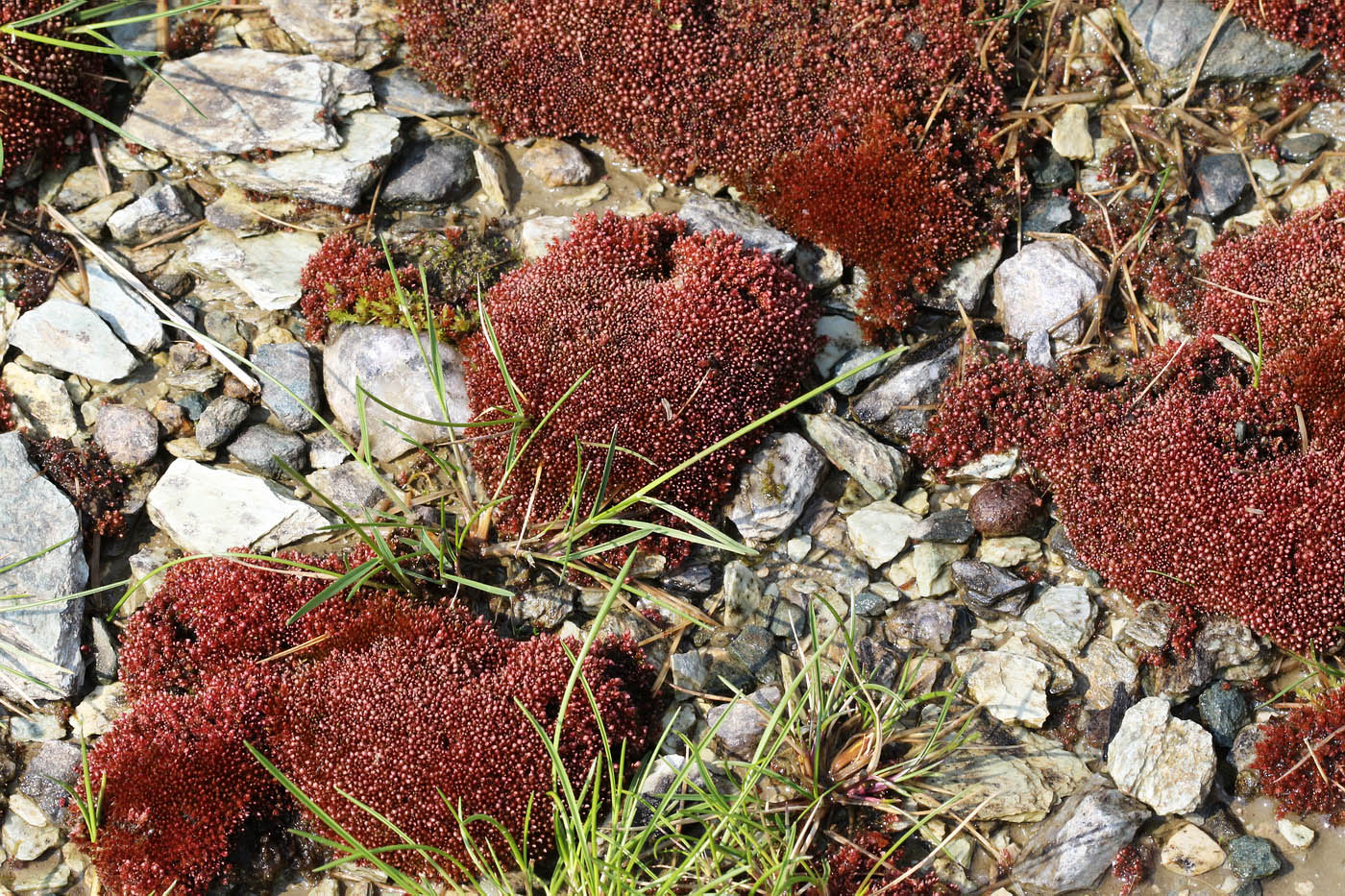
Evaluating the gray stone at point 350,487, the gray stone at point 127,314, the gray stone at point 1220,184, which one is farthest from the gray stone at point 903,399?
the gray stone at point 127,314

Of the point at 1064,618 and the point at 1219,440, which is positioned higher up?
the point at 1219,440

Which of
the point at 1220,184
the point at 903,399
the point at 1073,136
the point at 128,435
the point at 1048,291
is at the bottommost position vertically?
the point at 903,399

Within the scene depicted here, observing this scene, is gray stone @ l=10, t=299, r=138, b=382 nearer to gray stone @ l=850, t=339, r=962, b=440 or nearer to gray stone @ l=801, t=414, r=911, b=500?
gray stone @ l=801, t=414, r=911, b=500

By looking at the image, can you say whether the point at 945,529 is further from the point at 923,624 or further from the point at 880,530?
the point at 923,624

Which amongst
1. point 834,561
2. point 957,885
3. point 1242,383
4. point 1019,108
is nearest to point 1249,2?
point 1019,108

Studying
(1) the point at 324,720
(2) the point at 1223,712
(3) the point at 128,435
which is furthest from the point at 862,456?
(3) the point at 128,435

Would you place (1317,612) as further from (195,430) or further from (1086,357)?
(195,430)
